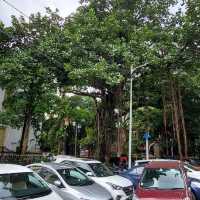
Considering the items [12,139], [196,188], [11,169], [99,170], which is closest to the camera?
[11,169]

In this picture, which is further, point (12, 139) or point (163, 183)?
point (12, 139)

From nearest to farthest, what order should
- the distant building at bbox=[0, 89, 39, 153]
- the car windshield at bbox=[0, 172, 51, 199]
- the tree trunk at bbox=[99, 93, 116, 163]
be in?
the car windshield at bbox=[0, 172, 51, 199] < the tree trunk at bbox=[99, 93, 116, 163] < the distant building at bbox=[0, 89, 39, 153]

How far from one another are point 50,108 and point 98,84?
11.4 ft

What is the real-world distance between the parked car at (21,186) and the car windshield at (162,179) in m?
3.21

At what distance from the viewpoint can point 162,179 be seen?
948cm

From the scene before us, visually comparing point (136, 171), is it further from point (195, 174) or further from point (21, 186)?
point (21, 186)

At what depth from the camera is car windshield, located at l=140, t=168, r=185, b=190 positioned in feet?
30.2

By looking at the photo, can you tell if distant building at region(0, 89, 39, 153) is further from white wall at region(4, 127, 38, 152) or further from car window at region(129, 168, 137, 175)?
car window at region(129, 168, 137, 175)

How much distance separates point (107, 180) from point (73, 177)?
186 cm

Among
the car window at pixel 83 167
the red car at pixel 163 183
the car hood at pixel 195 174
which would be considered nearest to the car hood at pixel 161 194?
the red car at pixel 163 183

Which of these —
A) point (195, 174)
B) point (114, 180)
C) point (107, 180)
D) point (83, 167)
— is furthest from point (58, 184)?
point (195, 174)

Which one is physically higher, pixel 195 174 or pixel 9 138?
pixel 9 138

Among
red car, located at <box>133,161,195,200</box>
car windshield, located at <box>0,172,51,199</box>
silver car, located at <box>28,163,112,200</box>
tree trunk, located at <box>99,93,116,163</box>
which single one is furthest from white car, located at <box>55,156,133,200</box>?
tree trunk, located at <box>99,93,116,163</box>

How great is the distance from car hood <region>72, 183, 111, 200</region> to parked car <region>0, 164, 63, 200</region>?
1.72 meters
